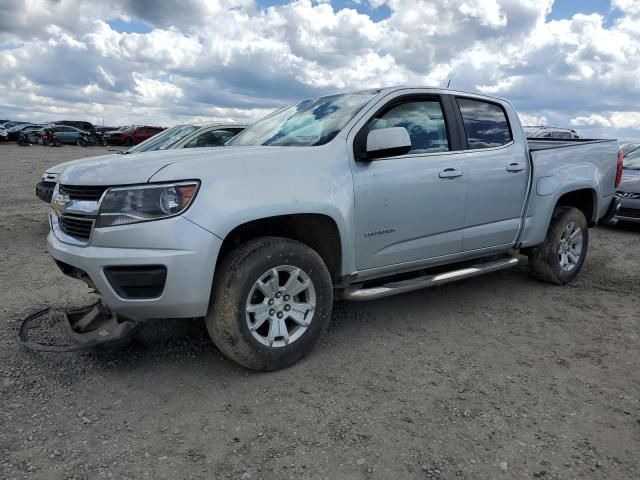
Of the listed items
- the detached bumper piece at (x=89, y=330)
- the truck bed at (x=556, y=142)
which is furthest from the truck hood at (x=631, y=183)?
the detached bumper piece at (x=89, y=330)

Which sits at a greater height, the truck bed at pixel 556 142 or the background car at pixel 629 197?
the truck bed at pixel 556 142

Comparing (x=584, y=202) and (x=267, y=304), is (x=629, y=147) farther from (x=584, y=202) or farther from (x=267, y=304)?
(x=267, y=304)

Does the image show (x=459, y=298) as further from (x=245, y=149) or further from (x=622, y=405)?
(x=245, y=149)

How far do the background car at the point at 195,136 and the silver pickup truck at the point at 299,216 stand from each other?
3.38 meters

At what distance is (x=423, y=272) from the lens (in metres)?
4.22

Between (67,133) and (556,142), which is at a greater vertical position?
(556,142)

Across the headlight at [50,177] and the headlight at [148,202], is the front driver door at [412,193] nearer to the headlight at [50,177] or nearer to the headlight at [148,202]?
the headlight at [148,202]

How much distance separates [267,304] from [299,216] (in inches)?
23.4

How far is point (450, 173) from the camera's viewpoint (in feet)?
13.0

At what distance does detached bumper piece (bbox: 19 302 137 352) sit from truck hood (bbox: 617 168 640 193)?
344 inches

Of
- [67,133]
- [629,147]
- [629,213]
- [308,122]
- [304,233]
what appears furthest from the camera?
[67,133]

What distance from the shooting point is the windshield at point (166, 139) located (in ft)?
24.9

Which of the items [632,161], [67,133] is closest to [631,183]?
[632,161]

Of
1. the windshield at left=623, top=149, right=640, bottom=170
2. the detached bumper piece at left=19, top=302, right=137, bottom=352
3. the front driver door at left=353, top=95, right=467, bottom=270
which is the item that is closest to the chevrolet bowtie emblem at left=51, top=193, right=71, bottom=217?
the detached bumper piece at left=19, top=302, right=137, bottom=352
